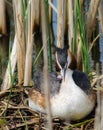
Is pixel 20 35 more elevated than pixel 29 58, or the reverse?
pixel 20 35

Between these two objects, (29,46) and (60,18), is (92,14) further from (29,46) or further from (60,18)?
(29,46)

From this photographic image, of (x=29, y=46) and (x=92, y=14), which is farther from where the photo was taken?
(x=92, y=14)

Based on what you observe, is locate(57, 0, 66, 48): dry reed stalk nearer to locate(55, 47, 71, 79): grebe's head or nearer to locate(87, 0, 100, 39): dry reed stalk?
locate(87, 0, 100, 39): dry reed stalk

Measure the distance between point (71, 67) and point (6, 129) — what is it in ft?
2.71

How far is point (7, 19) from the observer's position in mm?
8633

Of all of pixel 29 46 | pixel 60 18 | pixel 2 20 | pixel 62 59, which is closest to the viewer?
pixel 62 59

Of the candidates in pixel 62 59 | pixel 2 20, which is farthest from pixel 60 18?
pixel 2 20

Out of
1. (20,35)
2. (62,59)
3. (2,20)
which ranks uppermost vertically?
(2,20)

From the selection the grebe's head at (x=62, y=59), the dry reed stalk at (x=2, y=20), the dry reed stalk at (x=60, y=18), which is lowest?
the grebe's head at (x=62, y=59)

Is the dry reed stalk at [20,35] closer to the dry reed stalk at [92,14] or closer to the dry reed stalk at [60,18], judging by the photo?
the dry reed stalk at [60,18]

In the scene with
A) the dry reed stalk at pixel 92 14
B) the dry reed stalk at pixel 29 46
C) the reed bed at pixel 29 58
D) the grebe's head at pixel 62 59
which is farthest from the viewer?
the dry reed stalk at pixel 92 14

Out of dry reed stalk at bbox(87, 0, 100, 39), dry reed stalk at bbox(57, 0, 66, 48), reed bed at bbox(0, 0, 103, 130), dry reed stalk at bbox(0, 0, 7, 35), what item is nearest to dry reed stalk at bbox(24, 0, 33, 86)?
reed bed at bbox(0, 0, 103, 130)

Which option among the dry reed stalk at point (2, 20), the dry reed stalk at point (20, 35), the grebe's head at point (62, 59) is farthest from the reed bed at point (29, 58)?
the dry reed stalk at point (2, 20)

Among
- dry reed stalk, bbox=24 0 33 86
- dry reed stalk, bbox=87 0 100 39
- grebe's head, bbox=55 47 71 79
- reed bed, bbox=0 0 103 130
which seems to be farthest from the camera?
dry reed stalk, bbox=87 0 100 39
